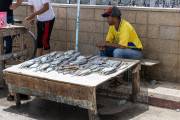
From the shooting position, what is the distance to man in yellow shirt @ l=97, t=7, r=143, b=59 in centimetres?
720

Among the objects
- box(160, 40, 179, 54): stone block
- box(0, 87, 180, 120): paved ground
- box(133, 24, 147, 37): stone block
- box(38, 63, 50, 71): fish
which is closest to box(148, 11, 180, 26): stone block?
box(133, 24, 147, 37): stone block

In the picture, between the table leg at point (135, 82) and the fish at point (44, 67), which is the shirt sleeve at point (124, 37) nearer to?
the table leg at point (135, 82)

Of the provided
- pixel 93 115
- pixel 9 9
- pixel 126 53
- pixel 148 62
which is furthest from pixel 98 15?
pixel 93 115

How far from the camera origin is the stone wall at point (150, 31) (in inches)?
290

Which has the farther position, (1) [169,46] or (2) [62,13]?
(2) [62,13]

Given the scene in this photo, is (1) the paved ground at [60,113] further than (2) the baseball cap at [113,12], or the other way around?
(2) the baseball cap at [113,12]

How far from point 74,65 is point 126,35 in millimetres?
1123

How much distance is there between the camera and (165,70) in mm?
7547

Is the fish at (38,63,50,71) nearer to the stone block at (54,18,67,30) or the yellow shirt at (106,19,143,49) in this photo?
the yellow shirt at (106,19,143,49)

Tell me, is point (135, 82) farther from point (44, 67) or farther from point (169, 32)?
point (44, 67)

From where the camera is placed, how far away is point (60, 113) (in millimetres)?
6711

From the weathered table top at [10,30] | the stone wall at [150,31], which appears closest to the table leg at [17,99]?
the weathered table top at [10,30]

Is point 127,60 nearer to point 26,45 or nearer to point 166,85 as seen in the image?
point 166,85

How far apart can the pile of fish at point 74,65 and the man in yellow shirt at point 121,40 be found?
422mm
